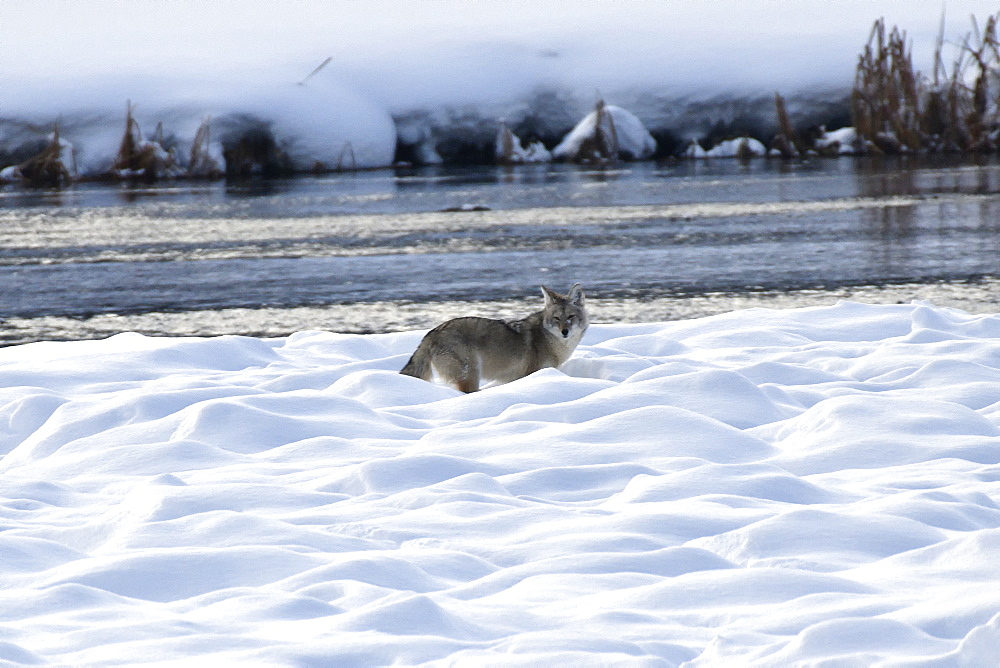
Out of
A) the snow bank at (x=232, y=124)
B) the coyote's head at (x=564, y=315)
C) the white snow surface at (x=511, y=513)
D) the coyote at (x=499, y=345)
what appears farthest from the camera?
the snow bank at (x=232, y=124)

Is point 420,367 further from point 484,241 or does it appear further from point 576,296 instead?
point 484,241

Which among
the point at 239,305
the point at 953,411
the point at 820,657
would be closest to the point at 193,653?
the point at 820,657

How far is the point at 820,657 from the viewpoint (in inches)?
127

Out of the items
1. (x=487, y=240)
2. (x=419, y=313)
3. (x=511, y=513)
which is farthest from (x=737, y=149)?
(x=511, y=513)

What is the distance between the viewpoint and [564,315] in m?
7.10

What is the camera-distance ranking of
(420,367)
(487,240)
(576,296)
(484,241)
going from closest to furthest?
1. (420,367)
2. (576,296)
3. (484,241)
4. (487,240)

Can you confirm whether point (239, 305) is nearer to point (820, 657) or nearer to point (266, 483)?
point (266, 483)

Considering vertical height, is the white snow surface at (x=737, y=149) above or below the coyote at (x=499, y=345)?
above

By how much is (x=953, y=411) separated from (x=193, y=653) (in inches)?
155

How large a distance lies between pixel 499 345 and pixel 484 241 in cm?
1086

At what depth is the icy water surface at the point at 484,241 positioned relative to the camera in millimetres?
12500

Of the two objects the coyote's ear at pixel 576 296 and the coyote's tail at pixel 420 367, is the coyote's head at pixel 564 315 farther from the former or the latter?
the coyote's tail at pixel 420 367

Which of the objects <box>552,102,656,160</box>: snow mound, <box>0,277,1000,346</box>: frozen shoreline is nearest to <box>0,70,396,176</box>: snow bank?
<box>552,102,656,160</box>: snow mound

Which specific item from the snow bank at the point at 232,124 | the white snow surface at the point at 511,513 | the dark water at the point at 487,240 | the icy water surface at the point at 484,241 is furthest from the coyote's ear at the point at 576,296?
the snow bank at the point at 232,124
